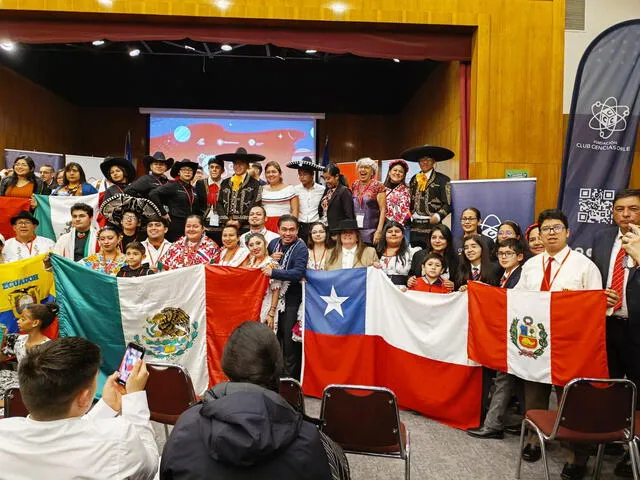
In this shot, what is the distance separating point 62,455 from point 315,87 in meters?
12.1

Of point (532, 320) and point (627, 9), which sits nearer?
point (532, 320)

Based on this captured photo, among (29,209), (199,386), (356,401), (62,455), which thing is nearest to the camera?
(62,455)

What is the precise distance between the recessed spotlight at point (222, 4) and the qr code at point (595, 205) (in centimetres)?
497

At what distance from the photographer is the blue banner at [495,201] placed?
6184mm

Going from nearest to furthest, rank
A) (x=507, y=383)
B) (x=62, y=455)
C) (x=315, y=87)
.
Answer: (x=62, y=455) → (x=507, y=383) → (x=315, y=87)

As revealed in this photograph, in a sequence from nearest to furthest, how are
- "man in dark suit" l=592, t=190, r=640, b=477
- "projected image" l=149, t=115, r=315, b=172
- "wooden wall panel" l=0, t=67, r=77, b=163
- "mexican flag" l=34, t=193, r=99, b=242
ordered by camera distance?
"man in dark suit" l=592, t=190, r=640, b=477 < "mexican flag" l=34, t=193, r=99, b=242 < "wooden wall panel" l=0, t=67, r=77, b=163 < "projected image" l=149, t=115, r=315, b=172

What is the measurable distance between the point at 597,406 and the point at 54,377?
281cm

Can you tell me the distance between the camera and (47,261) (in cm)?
480

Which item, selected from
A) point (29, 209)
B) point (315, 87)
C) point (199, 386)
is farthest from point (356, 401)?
point (315, 87)

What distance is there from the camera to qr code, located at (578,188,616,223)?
6.01m

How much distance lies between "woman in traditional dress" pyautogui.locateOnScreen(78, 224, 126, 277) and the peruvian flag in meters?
3.15

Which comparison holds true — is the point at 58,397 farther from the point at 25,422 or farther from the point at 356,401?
the point at 356,401

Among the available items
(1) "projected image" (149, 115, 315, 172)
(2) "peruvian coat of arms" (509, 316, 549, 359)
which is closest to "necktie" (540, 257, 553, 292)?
(2) "peruvian coat of arms" (509, 316, 549, 359)

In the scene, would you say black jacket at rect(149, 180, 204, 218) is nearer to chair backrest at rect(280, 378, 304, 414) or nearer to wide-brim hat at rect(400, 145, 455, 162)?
wide-brim hat at rect(400, 145, 455, 162)
